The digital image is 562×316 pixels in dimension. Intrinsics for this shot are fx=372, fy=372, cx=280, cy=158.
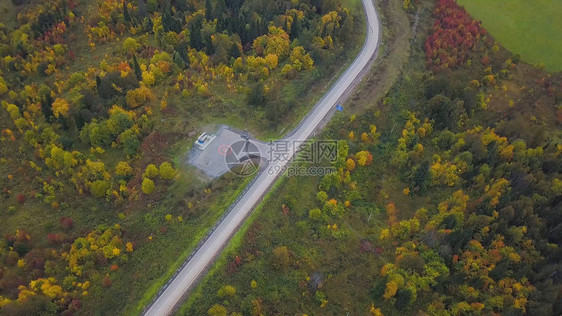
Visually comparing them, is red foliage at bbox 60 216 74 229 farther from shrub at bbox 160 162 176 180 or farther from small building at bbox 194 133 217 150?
small building at bbox 194 133 217 150

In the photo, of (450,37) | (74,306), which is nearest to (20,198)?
(74,306)

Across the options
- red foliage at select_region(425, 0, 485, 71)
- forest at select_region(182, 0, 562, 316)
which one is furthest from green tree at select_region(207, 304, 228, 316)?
red foliage at select_region(425, 0, 485, 71)

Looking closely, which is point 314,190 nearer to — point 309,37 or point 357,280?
point 357,280

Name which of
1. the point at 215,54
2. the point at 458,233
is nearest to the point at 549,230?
the point at 458,233

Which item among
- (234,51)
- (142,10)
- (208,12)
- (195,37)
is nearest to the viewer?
(234,51)

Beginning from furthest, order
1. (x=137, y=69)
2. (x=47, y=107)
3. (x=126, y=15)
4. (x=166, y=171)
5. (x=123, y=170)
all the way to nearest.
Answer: (x=126, y=15), (x=137, y=69), (x=47, y=107), (x=123, y=170), (x=166, y=171)

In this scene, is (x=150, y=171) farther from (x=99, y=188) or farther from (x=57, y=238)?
(x=57, y=238)

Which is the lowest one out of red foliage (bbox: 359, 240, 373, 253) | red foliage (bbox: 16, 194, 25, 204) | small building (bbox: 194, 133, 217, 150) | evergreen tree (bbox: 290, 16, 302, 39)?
red foliage (bbox: 16, 194, 25, 204)
